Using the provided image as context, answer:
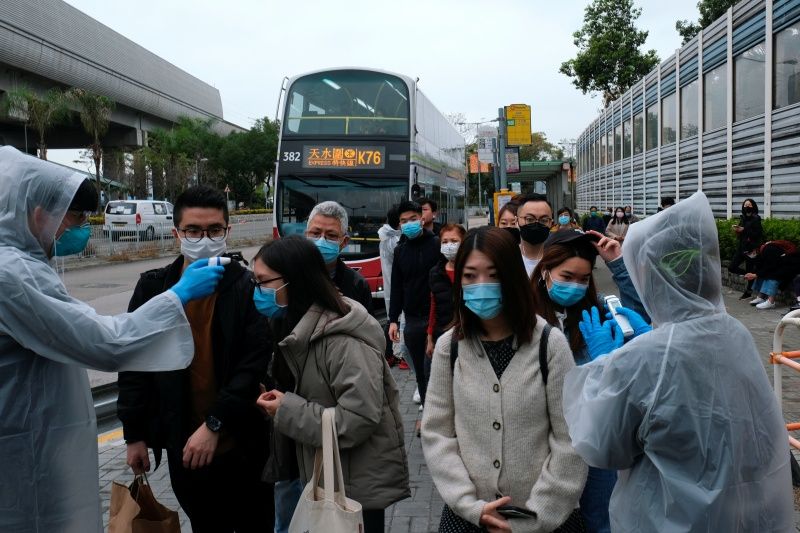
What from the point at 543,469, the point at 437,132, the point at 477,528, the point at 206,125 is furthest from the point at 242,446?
the point at 206,125

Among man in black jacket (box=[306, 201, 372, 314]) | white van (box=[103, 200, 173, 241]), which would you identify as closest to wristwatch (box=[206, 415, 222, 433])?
man in black jacket (box=[306, 201, 372, 314])

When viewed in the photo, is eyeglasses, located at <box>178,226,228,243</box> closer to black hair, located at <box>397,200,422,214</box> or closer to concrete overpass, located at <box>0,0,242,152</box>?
black hair, located at <box>397,200,422,214</box>

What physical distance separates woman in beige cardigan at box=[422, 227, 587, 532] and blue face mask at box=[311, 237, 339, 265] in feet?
6.14

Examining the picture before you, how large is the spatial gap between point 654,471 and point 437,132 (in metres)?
14.4

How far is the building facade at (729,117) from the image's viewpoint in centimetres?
1287

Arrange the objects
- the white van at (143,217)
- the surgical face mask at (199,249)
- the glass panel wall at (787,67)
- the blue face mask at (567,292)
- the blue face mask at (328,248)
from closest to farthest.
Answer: the blue face mask at (567,292)
the surgical face mask at (199,249)
the blue face mask at (328,248)
the glass panel wall at (787,67)
the white van at (143,217)

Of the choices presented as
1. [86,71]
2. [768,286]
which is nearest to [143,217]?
[86,71]

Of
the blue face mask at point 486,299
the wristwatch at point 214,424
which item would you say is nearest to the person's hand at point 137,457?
the wristwatch at point 214,424

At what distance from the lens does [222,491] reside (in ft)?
9.70

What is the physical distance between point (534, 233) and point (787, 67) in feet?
34.3

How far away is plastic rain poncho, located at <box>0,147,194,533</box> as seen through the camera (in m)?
2.24

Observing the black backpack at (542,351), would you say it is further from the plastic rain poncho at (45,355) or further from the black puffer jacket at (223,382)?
the plastic rain poncho at (45,355)

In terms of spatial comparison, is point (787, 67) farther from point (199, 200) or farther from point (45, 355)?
point (45, 355)

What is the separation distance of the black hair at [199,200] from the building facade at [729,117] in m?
11.9
